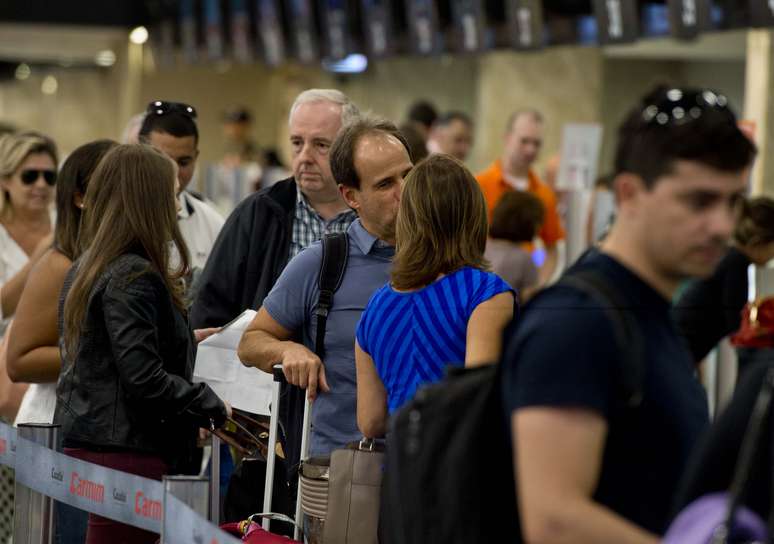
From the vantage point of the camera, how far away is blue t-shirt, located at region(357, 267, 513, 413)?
367 cm

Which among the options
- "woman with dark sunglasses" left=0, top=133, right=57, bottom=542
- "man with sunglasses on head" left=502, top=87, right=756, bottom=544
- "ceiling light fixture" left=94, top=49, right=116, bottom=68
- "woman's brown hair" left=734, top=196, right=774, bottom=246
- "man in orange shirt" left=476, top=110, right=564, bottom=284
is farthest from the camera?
"ceiling light fixture" left=94, top=49, right=116, bottom=68

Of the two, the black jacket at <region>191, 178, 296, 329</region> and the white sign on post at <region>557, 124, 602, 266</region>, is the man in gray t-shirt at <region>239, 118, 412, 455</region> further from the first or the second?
the white sign on post at <region>557, 124, 602, 266</region>

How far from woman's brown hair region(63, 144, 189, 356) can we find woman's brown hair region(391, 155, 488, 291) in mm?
980

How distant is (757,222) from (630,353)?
3495 mm

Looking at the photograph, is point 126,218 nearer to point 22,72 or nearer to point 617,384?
point 617,384

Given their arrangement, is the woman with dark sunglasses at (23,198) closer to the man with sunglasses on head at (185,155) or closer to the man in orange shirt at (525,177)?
the man with sunglasses on head at (185,155)

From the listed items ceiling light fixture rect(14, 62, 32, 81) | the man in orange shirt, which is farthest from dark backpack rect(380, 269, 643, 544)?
ceiling light fixture rect(14, 62, 32, 81)

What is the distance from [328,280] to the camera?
4293mm

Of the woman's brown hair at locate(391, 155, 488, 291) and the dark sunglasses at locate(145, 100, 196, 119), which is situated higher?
the dark sunglasses at locate(145, 100, 196, 119)

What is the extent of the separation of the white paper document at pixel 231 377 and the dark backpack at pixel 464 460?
92.8 inches

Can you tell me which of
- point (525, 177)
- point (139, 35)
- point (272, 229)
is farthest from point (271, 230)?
point (139, 35)

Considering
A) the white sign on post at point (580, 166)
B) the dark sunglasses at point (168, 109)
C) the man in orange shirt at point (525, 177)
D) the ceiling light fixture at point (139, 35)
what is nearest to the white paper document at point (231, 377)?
the dark sunglasses at point (168, 109)

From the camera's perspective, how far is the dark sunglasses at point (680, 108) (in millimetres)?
2396

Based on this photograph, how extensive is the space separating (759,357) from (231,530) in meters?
2.02
